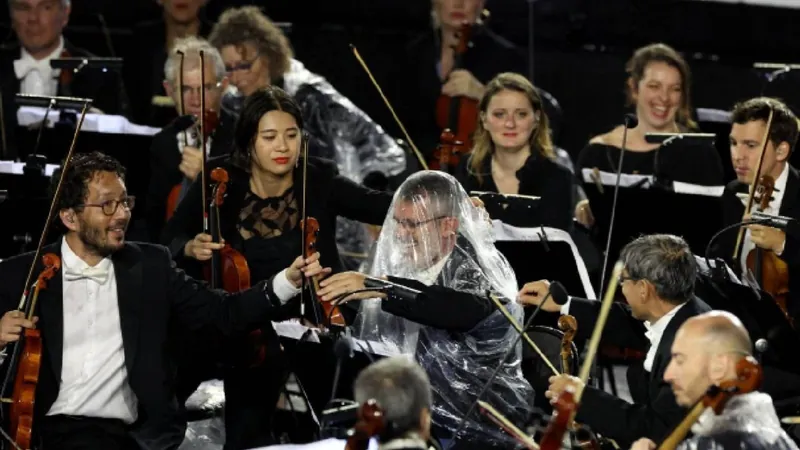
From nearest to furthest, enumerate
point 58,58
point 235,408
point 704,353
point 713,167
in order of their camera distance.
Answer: point 704,353
point 235,408
point 713,167
point 58,58

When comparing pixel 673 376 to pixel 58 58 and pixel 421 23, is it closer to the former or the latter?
pixel 58 58

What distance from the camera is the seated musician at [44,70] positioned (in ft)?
22.6

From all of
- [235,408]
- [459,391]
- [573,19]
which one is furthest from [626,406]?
[573,19]

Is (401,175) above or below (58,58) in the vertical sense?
below

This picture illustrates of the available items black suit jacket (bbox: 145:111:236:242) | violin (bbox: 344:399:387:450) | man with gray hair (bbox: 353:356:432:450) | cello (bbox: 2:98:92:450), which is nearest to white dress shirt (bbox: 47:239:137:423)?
cello (bbox: 2:98:92:450)

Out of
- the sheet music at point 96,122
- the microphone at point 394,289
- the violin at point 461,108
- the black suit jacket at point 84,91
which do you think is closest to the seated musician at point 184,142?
the sheet music at point 96,122

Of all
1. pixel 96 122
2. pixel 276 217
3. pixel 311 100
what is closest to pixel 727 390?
pixel 276 217

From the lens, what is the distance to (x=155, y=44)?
24.5 feet

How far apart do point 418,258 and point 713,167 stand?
6.52 ft

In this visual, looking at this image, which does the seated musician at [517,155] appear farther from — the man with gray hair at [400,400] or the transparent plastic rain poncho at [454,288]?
the man with gray hair at [400,400]

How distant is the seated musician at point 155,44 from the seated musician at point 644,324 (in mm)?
2801

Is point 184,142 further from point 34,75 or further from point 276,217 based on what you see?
point 34,75

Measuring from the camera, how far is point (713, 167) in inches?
248

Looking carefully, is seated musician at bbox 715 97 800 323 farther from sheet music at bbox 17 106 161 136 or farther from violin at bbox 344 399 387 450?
violin at bbox 344 399 387 450
